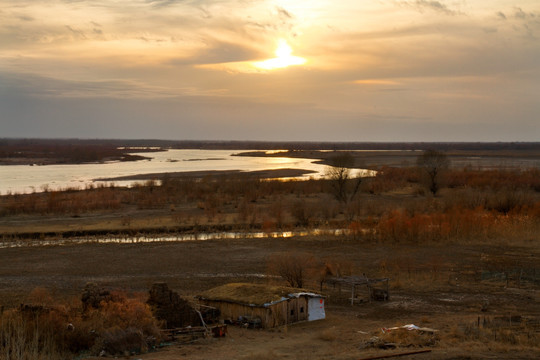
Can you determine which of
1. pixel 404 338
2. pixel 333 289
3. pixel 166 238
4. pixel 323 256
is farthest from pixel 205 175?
pixel 404 338

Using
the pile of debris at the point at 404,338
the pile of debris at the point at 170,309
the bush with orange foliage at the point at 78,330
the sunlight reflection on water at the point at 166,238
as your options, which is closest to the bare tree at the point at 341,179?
the sunlight reflection on water at the point at 166,238

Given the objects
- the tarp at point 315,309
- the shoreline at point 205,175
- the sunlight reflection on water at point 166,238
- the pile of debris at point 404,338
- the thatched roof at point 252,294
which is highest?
the shoreline at point 205,175

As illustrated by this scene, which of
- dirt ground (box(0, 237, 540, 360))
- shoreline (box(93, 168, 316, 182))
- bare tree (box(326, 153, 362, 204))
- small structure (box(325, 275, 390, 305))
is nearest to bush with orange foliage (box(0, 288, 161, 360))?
dirt ground (box(0, 237, 540, 360))

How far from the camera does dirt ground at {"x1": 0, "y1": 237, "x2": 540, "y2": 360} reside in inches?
661

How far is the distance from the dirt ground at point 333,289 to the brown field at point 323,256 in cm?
8

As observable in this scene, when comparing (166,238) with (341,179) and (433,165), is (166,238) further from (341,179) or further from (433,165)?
(433,165)

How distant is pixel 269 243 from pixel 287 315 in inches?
709

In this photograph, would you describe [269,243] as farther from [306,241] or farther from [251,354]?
[251,354]

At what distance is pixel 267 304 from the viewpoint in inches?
803

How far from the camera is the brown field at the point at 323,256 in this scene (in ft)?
59.0

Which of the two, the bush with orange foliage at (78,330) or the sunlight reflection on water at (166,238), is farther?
the sunlight reflection on water at (166,238)

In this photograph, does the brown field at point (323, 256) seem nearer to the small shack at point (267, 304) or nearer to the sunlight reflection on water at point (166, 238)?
the small shack at point (267, 304)

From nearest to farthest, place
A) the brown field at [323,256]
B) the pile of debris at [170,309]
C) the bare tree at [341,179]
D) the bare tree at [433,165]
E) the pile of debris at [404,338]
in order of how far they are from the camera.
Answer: the pile of debris at [404,338], the brown field at [323,256], the pile of debris at [170,309], the bare tree at [341,179], the bare tree at [433,165]

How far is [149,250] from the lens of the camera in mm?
36594
